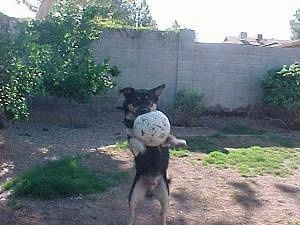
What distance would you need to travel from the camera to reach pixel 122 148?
345 inches

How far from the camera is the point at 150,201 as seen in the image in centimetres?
620

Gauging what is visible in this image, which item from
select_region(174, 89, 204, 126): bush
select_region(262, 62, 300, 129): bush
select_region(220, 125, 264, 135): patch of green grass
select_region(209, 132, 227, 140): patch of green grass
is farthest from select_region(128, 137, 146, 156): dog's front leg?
select_region(262, 62, 300, 129): bush

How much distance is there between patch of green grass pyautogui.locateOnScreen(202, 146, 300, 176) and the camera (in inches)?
313

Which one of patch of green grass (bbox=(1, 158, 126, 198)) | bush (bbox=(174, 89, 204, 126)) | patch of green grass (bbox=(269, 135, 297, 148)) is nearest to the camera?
patch of green grass (bbox=(1, 158, 126, 198))

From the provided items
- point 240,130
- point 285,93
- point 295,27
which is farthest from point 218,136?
point 295,27

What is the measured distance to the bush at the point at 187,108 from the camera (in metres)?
11.8

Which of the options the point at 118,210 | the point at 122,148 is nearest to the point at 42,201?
the point at 118,210

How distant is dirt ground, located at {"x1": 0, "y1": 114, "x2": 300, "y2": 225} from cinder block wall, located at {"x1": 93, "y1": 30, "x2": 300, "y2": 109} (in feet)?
10.4

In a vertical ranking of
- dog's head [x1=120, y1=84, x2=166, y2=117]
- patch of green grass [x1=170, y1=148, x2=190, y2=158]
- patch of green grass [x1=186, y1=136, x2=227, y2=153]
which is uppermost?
dog's head [x1=120, y1=84, x2=166, y2=117]

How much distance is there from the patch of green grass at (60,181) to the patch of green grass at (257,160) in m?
1.73

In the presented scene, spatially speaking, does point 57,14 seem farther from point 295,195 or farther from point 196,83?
point 295,195

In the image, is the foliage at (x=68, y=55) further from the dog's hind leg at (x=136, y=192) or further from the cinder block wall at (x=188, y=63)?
the dog's hind leg at (x=136, y=192)

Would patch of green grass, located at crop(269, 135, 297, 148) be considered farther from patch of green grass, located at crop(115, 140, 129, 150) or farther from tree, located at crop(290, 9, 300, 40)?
tree, located at crop(290, 9, 300, 40)

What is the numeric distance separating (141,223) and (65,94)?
5394 mm
